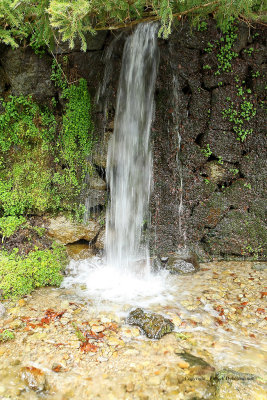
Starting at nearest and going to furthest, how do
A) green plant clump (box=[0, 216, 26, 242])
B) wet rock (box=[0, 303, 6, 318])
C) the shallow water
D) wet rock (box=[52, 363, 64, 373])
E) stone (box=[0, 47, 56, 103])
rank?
the shallow water → wet rock (box=[52, 363, 64, 373]) → wet rock (box=[0, 303, 6, 318]) → green plant clump (box=[0, 216, 26, 242]) → stone (box=[0, 47, 56, 103])

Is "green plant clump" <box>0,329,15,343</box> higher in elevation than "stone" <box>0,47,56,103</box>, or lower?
lower

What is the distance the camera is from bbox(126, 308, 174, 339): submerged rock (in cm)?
358

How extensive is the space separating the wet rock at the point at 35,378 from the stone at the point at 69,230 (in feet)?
9.88

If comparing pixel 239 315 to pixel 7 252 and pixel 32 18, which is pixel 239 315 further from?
pixel 32 18

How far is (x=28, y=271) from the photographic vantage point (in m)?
4.84

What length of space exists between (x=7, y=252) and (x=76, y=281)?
129cm

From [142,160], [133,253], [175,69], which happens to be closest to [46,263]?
[133,253]

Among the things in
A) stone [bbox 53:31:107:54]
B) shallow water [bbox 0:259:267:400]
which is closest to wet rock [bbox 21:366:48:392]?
shallow water [bbox 0:259:267:400]

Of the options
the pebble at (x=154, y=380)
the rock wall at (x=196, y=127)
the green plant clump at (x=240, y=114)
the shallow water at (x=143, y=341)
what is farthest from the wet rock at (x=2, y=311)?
the green plant clump at (x=240, y=114)

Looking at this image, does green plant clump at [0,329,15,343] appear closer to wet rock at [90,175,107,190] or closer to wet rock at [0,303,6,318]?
wet rock at [0,303,6,318]

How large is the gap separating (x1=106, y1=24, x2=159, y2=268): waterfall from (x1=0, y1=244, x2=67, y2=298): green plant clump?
1.13m

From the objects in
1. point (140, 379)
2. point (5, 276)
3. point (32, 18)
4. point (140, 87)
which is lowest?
point (140, 379)

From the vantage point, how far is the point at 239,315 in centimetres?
404

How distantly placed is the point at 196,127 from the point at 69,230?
319 cm
